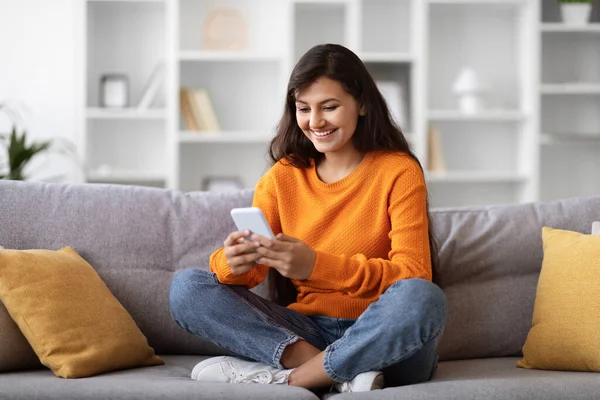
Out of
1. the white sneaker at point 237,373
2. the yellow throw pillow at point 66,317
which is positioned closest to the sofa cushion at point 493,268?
the white sneaker at point 237,373

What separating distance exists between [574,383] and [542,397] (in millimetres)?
100

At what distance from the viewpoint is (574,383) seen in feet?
5.57

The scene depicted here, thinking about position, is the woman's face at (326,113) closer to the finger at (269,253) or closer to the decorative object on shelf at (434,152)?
the finger at (269,253)

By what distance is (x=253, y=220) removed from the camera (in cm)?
171

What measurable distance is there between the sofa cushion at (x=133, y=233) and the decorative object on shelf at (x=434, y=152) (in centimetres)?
244

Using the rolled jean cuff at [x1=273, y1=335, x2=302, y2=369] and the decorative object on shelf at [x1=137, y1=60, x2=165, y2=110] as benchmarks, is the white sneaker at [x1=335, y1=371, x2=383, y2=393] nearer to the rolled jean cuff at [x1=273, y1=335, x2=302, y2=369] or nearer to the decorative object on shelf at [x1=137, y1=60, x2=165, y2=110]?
the rolled jean cuff at [x1=273, y1=335, x2=302, y2=369]

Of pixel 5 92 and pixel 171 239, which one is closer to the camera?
pixel 171 239

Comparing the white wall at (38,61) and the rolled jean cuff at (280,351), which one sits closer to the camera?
the rolled jean cuff at (280,351)

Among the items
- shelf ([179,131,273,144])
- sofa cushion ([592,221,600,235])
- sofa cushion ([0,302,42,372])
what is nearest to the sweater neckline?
sofa cushion ([592,221,600,235])

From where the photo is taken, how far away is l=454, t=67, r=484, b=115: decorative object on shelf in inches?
178

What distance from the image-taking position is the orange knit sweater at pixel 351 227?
1.82m

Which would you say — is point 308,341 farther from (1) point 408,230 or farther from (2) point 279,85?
(2) point 279,85

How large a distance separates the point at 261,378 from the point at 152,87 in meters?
2.91

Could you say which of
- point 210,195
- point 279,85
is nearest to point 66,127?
point 279,85
